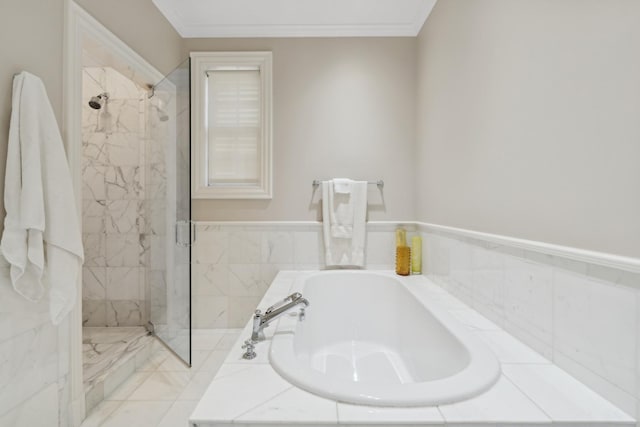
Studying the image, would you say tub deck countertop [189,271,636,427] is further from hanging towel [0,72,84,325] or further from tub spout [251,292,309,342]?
hanging towel [0,72,84,325]

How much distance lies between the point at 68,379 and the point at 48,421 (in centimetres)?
15

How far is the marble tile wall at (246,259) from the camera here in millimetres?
2342

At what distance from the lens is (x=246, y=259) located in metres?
2.34

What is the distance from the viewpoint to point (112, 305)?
2.37 meters

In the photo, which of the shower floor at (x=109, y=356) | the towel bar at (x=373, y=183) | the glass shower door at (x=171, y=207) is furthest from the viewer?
the towel bar at (x=373, y=183)

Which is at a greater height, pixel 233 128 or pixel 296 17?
pixel 296 17

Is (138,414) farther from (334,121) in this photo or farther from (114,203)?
(334,121)

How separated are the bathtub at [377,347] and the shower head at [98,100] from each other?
77.7 inches

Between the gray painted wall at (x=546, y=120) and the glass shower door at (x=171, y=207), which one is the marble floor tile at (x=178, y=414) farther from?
the gray painted wall at (x=546, y=120)

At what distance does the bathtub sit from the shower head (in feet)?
6.47

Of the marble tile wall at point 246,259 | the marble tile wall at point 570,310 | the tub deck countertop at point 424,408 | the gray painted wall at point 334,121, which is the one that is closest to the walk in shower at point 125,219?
the marble tile wall at point 246,259

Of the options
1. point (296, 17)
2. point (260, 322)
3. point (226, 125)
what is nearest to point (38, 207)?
point (260, 322)

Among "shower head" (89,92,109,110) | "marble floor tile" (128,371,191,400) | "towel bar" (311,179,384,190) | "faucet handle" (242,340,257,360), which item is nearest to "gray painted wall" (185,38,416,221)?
"towel bar" (311,179,384,190)

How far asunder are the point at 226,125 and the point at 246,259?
1086 mm
